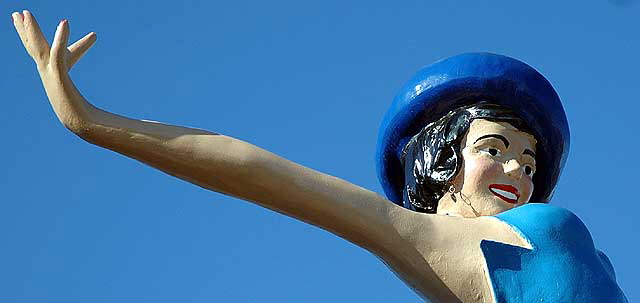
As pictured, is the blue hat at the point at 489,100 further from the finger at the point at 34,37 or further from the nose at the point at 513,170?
the finger at the point at 34,37

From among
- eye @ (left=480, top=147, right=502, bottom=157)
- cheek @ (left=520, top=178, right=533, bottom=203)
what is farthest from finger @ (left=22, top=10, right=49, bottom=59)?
cheek @ (left=520, top=178, right=533, bottom=203)

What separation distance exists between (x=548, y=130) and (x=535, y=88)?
0.15 metres

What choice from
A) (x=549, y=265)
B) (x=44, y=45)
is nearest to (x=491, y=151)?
(x=549, y=265)

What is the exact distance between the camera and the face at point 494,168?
479 cm

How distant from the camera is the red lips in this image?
480 cm

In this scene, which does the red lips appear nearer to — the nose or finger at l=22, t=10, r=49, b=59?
the nose

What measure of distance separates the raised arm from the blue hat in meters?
0.79

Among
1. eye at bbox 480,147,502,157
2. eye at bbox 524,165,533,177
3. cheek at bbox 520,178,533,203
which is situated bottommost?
cheek at bbox 520,178,533,203

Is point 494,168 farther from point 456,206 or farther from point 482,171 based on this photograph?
point 456,206

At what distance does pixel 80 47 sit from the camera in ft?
13.7

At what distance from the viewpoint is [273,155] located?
422 cm

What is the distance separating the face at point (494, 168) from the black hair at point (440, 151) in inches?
0.9

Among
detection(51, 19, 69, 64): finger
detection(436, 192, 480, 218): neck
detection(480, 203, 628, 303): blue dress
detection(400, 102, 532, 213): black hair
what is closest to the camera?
detection(51, 19, 69, 64): finger

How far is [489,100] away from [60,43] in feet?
5.16
